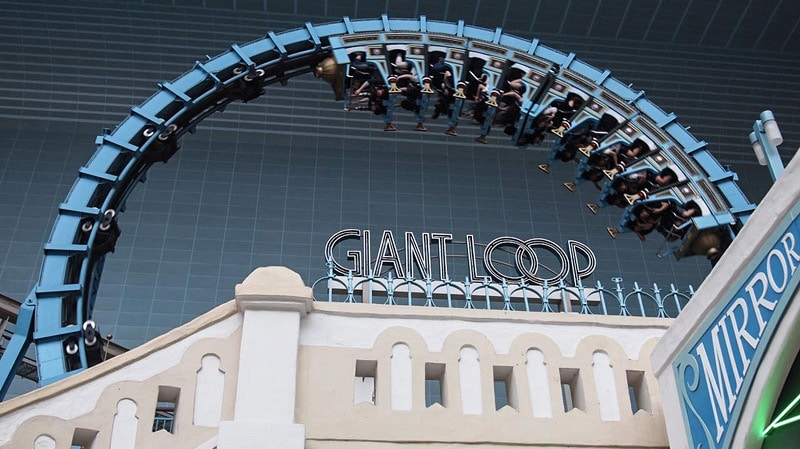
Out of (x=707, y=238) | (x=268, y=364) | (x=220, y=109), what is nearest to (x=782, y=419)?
(x=268, y=364)

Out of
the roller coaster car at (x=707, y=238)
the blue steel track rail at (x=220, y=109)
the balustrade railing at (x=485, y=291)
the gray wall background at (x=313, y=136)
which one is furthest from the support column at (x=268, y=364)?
the gray wall background at (x=313, y=136)

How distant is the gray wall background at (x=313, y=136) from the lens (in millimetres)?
23250

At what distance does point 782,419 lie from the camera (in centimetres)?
768

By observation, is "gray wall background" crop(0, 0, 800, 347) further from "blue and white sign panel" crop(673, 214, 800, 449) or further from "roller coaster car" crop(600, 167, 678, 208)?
"blue and white sign panel" crop(673, 214, 800, 449)

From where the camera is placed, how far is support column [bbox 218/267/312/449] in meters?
9.17

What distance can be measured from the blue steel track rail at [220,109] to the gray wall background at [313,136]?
28.0 ft

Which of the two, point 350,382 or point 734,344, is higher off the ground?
point 350,382

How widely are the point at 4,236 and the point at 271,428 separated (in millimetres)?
15537

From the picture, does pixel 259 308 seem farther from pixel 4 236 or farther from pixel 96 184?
pixel 4 236

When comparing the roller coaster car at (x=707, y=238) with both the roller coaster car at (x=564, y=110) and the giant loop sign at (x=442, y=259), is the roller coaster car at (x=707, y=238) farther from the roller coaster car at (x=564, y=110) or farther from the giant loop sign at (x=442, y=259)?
the roller coaster car at (x=564, y=110)

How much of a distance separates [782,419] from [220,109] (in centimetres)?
954

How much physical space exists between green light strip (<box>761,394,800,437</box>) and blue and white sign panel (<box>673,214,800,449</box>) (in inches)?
9.9

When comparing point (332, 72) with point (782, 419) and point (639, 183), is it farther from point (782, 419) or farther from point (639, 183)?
point (782, 419)

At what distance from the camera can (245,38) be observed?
25078 mm
